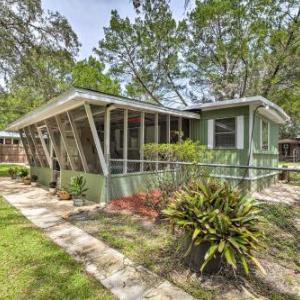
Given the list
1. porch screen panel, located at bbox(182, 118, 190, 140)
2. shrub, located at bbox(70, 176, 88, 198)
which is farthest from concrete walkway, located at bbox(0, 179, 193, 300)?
porch screen panel, located at bbox(182, 118, 190, 140)

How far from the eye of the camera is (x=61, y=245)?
3.71 meters

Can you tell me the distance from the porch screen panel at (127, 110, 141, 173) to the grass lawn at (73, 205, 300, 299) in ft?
6.88

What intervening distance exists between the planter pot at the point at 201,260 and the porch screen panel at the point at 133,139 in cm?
435

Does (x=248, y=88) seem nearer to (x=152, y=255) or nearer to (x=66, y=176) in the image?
(x=66, y=176)

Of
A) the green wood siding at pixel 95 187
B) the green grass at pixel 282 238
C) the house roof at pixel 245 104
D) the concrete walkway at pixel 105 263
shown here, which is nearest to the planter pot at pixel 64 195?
the green wood siding at pixel 95 187

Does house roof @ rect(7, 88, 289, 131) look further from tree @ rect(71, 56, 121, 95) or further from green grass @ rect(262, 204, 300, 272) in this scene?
tree @ rect(71, 56, 121, 95)

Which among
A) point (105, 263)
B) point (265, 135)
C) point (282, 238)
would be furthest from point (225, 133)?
point (105, 263)

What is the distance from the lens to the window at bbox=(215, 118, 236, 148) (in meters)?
7.91

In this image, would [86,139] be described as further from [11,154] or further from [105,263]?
[11,154]

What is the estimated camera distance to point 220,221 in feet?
8.69

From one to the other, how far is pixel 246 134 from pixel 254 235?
214 inches

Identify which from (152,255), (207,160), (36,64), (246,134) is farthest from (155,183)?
(36,64)

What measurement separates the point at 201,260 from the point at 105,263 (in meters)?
1.23

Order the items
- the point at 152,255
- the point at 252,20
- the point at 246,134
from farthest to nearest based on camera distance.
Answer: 1. the point at 252,20
2. the point at 246,134
3. the point at 152,255
